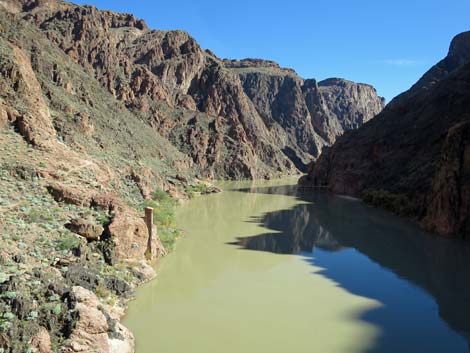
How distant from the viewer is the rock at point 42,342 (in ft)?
36.2

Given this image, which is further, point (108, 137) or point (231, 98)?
point (231, 98)

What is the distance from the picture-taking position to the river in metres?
14.6

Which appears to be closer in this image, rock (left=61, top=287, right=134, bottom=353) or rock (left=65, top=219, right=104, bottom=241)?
rock (left=61, top=287, right=134, bottom=353)

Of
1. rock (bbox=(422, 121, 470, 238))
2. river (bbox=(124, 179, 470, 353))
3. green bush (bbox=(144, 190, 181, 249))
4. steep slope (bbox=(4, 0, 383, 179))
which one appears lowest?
river (bbox=(124, 179, 470, 353))

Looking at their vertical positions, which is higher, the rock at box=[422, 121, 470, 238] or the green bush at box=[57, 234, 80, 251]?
the rock at box=[422, 121, 470, 238]

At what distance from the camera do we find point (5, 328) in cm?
1091

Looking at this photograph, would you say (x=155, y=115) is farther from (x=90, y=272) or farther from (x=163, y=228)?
(x=90, y=272)

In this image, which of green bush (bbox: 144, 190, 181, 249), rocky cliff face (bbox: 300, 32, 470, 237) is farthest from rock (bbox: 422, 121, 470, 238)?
green bush (bbox: 144, 190, 181, 249)

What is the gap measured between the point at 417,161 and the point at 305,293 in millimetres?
41062

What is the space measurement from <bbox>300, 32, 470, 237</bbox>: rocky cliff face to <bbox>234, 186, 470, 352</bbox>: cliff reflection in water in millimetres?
2979

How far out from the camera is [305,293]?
64.5 ft

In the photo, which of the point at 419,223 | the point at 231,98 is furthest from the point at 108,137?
the point at 231,98

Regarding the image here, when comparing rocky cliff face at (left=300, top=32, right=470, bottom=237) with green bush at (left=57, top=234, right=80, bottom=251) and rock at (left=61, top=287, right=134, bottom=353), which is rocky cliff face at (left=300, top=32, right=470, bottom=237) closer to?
rock at (left=61, top=287, right=134, bottom=353)

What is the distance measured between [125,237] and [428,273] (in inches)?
717
